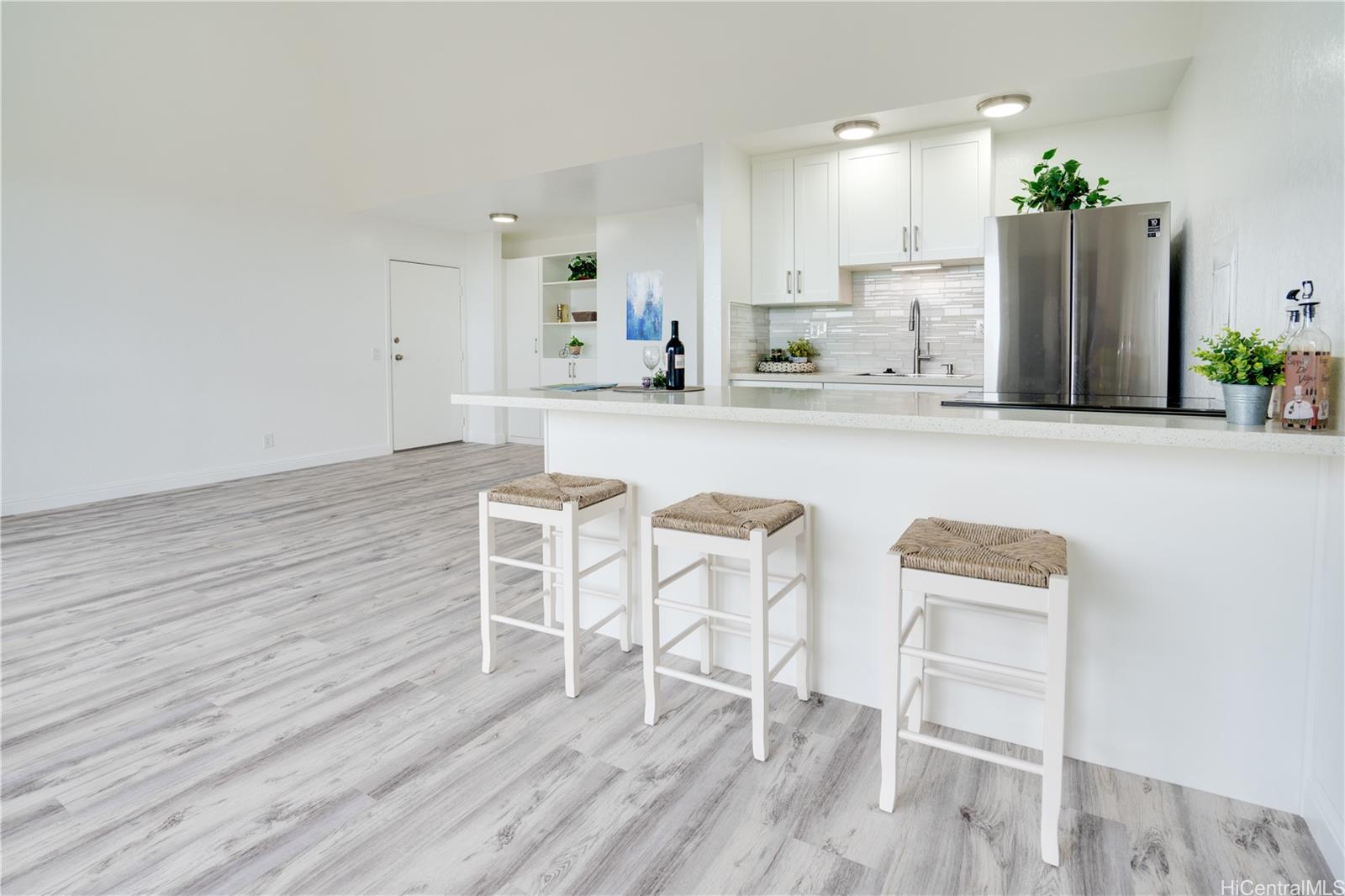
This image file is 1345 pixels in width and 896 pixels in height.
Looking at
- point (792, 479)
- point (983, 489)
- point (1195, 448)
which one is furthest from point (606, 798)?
point (1195, 448)

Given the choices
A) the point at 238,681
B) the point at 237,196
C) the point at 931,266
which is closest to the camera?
the point at 238,681

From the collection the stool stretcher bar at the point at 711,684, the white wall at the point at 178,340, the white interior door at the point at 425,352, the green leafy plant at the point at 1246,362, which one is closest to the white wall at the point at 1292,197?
the green leafy plant at the point at 1246,362

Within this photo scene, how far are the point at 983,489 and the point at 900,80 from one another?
115 inches

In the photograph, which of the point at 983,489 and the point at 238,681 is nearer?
the point at 983,489

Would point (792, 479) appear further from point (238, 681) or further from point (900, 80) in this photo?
point (900, 80)

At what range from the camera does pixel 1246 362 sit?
1.52 m

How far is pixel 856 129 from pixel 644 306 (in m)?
2.91

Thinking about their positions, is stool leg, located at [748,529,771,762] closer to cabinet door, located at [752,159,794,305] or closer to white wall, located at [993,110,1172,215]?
cabinet door, located at [752,159,794,305]

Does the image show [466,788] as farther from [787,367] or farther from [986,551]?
[787,367]

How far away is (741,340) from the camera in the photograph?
4918 mm

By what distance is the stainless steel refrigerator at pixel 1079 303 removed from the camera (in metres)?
3.39

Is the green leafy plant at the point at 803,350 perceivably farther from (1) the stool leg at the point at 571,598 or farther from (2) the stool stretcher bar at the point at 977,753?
(2) the stool stretcher bar at the point at 977,753

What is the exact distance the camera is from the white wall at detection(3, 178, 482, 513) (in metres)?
4.84

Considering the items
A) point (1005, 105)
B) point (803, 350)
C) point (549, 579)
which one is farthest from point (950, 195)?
point (549, 579)
